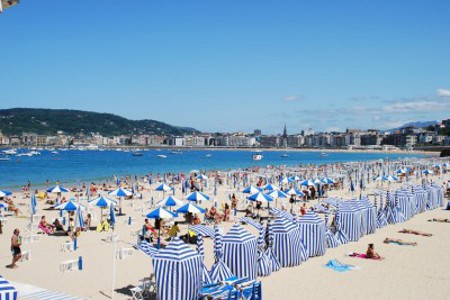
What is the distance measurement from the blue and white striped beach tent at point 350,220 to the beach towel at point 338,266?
2920mm

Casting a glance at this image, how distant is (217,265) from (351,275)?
3.55 metres

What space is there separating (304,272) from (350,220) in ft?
14.0

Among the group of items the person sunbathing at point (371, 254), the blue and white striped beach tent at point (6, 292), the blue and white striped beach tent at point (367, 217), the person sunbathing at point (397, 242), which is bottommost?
the person sunbathing at point (397, 242)

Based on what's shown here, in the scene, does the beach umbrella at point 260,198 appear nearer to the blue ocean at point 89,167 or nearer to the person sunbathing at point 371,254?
the person sunbathing at point 371,254

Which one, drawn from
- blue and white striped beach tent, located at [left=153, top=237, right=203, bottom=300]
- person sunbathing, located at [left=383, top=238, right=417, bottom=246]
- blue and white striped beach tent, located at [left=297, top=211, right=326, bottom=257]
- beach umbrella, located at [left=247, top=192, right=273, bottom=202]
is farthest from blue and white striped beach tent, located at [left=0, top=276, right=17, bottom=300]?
beach umbrella, located at [left=247, top=192, right=273, bottom=202]

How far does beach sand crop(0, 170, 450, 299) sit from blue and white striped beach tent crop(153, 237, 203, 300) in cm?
163

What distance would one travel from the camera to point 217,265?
30.9ft

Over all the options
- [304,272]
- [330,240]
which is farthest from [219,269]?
A: [330,240]

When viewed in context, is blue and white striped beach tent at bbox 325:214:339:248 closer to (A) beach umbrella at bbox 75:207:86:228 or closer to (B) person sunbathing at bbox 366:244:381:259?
(B) person sunbathing at bbox 366:244:381:259

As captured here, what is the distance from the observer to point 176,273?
8.19m

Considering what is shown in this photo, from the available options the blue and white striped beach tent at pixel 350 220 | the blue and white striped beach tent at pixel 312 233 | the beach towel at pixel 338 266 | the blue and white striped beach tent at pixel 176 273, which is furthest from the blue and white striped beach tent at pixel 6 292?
the blue and white striped beach tent at pixel 350 220

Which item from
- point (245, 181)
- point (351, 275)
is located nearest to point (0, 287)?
point (351, 275)

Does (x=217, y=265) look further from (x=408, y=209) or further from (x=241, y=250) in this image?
(x=408, y=209)

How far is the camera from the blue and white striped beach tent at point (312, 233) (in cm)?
1270
